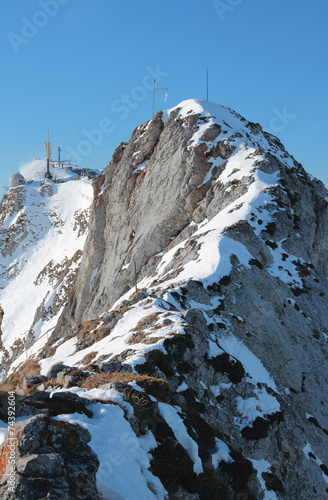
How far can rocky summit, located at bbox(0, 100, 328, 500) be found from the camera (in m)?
8.98

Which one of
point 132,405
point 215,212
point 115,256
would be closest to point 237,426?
point 132,405

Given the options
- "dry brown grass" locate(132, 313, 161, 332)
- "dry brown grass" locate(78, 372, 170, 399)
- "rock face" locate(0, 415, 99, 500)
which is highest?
"dry brown grass" locate(132, 313, 161, 332)

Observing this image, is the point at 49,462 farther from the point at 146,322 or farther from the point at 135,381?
the point at 146,322

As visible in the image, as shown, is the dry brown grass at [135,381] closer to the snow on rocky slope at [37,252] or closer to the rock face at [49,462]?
the rock face at [49,462]

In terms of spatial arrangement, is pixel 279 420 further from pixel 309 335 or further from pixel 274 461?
pixel 309 335

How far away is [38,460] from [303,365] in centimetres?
2257

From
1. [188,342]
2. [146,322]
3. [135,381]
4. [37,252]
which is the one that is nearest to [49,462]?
[135,381]

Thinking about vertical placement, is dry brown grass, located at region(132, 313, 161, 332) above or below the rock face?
above

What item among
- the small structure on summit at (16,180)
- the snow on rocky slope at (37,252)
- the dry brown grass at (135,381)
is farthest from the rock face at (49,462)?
the small structure on summit at (16,180)

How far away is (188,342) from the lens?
19.6 m

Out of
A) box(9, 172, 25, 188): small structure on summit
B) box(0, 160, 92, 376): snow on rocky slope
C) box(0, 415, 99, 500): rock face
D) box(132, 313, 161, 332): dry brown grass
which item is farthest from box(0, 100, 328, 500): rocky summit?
box(9, 172, 25, 188): small structure on summit

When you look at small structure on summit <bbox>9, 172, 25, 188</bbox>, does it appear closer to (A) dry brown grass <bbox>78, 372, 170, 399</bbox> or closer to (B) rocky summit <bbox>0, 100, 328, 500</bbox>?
(B) rocky summit <bbox>0, 100, 328, 500</bbox>

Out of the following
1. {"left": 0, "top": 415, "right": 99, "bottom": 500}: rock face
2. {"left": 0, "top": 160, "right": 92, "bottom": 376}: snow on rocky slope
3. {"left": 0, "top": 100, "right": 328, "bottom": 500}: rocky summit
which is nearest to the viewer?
{"left": 0, "top": 415, "right": 99, "bottom": 500}: rock face

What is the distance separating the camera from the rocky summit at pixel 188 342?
29.5 ft
